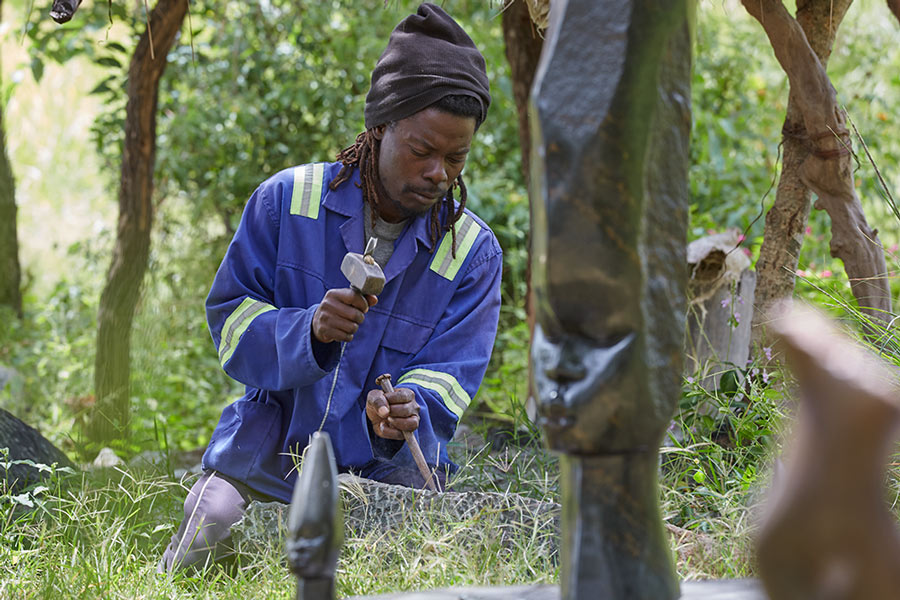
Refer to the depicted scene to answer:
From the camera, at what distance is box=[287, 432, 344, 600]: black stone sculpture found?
1261mm

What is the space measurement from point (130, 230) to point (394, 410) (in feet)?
8.17

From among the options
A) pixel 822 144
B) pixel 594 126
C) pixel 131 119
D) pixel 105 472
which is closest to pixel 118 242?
pixel 131 119

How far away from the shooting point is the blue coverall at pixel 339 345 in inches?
114

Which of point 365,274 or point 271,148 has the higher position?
point 365,274

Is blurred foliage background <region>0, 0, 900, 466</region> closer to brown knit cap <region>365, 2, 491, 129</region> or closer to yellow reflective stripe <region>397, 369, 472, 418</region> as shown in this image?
yellow reflective stripe <region>397, 369, 472, 418</region>

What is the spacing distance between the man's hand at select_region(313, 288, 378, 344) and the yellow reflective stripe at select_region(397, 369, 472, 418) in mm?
399

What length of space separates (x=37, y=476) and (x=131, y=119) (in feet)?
6.66

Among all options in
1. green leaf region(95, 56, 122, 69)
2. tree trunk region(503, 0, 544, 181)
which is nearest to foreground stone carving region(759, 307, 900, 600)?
tree trunk region(503, 0, 544, 181)

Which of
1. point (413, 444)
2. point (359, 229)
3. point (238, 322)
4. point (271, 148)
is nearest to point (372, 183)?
point (359, 229)

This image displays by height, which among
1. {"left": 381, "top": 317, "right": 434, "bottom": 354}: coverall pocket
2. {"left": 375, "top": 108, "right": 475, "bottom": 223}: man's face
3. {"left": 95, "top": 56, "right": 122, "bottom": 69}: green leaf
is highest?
{"left": 95, "top": 56, "right": 122, "bottom": 69}: green leaf

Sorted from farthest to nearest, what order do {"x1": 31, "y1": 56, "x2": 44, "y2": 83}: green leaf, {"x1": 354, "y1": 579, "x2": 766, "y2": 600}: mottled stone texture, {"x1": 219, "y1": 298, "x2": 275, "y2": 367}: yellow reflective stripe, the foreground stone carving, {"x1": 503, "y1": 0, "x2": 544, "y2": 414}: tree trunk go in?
{"x1": 31, "y1": 56, "x2": 44, "y2": 83}: green leaf
{"x1": 503, "y1": 0, "x2": 544, "y2": 414}: tree trunk
{"x1": 219, "y1": 298, "x2": 275, "y2": 367}: yellow reflective stripe
{"x1": 354, "y1": 579, "x2": 766, "y2": 600}: mottled stone texture
the foreground stone carving

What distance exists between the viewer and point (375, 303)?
2.73 meters

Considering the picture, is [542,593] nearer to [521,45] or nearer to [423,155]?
[423,155]

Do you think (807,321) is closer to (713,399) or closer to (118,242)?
(713,399)
